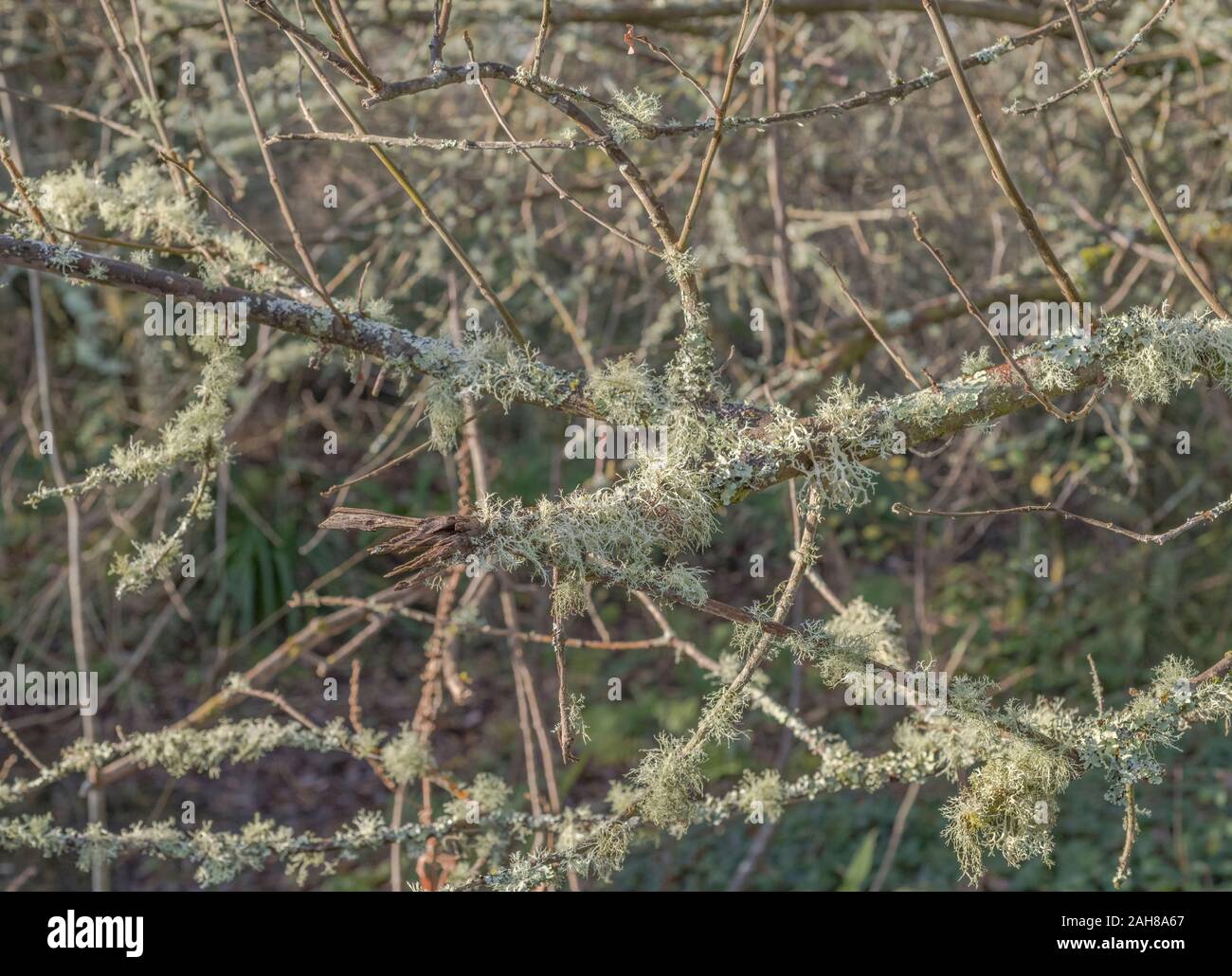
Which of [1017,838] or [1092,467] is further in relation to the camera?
[1092,467]

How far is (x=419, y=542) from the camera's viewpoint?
1312 mm

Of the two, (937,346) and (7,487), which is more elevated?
(937,346)

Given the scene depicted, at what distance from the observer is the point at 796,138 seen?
15.1 ft

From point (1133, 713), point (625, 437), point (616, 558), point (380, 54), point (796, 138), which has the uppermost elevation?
point (380, 54)

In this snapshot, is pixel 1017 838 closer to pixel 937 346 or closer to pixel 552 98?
pixel 552 98

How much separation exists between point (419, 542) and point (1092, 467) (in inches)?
133
